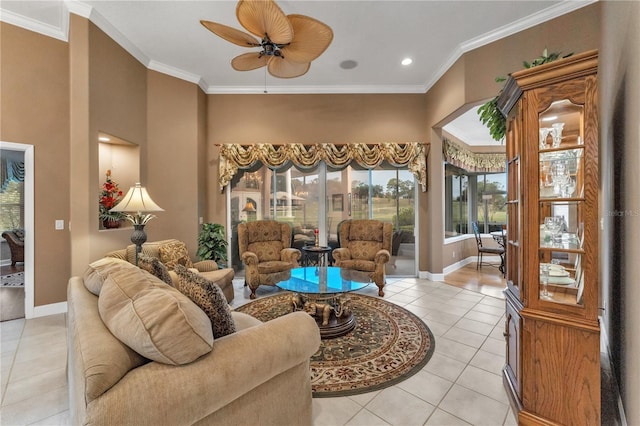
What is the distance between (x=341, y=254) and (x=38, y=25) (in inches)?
194

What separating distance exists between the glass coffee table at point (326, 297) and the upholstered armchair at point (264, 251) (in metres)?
0.73

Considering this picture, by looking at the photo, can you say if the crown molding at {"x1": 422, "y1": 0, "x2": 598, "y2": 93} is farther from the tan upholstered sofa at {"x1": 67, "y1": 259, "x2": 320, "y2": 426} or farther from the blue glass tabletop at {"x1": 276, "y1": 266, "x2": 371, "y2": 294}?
the tan upholstered sofa at {"x1": 67, "y1": 259, "x2": 320, "y2": 426}

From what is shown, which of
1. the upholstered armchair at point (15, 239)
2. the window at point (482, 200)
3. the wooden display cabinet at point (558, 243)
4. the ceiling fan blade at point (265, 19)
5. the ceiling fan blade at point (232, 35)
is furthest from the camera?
the window at point (482, 200)

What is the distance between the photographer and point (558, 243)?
5.42ft

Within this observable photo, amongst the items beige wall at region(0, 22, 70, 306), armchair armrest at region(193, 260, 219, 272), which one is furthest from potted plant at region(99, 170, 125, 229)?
armchair armrest at region(193, 260, 219, 272)

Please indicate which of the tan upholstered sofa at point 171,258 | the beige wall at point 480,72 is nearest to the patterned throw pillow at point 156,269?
the tan upholstered sofa at point 171,258

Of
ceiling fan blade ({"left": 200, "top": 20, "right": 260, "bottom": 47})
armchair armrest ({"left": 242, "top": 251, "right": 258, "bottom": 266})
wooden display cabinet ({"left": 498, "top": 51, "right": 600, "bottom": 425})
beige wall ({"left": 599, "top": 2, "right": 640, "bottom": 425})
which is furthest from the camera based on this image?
armchair armrest ({"left": 242, "top": 251, "right": 258, "bottom": 266})

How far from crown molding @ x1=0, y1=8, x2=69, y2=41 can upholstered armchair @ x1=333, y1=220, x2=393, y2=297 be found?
461 centimetres

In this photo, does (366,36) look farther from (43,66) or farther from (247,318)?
(43,66)

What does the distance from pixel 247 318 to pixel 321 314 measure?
1.04m

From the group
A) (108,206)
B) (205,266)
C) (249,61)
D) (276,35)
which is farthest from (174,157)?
(276,35)

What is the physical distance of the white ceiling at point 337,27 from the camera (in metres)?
3.05

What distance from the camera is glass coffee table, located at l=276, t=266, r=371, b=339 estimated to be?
112 inches

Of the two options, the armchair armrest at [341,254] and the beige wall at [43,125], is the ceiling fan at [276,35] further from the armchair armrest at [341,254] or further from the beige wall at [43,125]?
the armchair armrest at [341,254]
